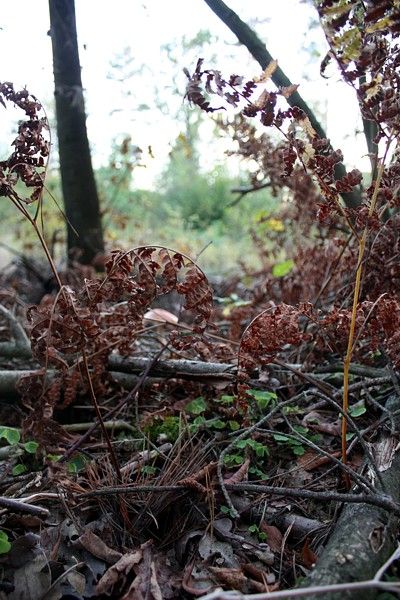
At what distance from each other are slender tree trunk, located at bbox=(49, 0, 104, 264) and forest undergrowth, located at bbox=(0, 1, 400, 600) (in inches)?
81.2

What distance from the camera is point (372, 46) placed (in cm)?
161

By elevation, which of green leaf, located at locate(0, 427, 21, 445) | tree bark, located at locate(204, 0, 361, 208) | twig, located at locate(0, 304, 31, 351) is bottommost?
green leaf, located at locate(0, 427, 21, 445)

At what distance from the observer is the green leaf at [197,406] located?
7.87ft

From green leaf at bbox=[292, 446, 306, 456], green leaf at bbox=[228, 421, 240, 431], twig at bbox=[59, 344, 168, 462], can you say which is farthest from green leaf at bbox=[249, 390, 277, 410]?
twig at bbox=[59, 344, 168, 462]

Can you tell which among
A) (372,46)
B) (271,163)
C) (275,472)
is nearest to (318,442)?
(275,472)

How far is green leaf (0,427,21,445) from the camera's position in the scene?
2133mm

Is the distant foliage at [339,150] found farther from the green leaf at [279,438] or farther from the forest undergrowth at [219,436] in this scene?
the green leaf at [279,438]

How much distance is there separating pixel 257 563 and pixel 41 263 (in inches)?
189

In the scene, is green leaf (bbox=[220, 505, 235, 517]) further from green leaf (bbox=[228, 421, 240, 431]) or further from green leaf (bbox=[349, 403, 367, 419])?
green leaf (bbox=[349, 403, 367, 419])

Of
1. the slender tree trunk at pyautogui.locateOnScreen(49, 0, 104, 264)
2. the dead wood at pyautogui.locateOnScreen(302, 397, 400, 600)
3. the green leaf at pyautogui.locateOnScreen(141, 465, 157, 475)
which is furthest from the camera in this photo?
the slender tree trunk at pyautogui.locateOnScreen(49, 0, 104, 264)

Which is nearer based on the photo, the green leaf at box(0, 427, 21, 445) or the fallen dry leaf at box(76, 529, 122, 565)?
the fallen dry leaf at box(76, 529, 122, 565)

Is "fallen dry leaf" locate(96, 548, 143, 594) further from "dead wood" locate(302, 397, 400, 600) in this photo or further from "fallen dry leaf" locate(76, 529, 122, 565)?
"dead wood" locate(302, 397, 400, 600)

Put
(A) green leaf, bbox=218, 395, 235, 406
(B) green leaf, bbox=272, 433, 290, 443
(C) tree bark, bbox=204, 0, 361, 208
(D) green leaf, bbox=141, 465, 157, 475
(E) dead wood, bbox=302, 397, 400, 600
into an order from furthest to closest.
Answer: (C) tree bark, bbox=204, 0, 361, 208 → (A) green leaf, bbox=218, 395, 235, 406 → (B) green leaf, bbox=272, 433, 290, 443 → (D) green leaf, bbox=141, 465, 157, 475 → (E) dead wood, bbox=302, 397, 400, 600

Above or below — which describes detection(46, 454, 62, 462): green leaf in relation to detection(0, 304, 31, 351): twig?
below
